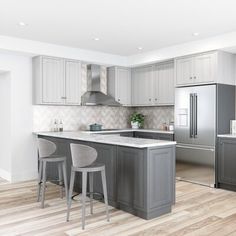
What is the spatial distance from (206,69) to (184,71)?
1.61 ft

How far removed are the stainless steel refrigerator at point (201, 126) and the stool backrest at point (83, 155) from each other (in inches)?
102

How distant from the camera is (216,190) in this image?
15.9 feet

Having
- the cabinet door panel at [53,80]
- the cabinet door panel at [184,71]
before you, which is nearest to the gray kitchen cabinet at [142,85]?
the cabinet door panel at [184,71]

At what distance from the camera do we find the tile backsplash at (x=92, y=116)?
229 inches

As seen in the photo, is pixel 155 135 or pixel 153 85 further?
pixel 153 85

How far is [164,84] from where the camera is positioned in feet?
20.4

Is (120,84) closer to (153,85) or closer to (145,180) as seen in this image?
(153,85)

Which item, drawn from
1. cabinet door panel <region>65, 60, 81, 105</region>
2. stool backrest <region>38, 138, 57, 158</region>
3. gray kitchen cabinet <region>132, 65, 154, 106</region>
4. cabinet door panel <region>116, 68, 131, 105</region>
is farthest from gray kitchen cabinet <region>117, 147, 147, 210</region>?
cabinet door panel <region>116, 68, 131, 105</region>

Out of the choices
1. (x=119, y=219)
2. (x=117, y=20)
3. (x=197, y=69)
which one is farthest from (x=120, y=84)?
(x=119, y=219)

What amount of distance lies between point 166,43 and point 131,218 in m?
3.44

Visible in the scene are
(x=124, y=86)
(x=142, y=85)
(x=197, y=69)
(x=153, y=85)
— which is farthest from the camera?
(x=124, y=86)

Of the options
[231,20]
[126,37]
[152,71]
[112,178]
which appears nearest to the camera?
[112,178]

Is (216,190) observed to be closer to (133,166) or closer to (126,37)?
(133,166)

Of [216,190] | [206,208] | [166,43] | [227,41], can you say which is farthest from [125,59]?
[206,208]
